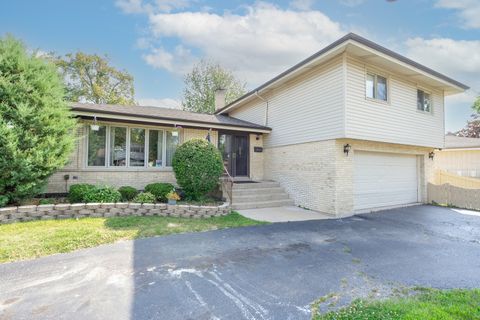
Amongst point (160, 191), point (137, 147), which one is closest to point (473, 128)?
point (160, 191)

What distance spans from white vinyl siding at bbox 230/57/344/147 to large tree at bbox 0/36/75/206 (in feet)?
25.5

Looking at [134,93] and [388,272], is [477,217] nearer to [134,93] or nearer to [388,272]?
[388,272]

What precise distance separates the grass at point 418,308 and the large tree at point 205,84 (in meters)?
23.2

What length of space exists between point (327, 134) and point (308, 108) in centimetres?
147

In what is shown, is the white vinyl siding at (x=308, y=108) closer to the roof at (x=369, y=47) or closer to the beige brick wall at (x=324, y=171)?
the beige brick wall at (x=324, y=171)

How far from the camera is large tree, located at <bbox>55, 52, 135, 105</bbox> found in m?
22.5

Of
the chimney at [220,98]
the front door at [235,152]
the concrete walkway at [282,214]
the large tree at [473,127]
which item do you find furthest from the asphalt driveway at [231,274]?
the large tree at [473,127]

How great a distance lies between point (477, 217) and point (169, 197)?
10311 mm

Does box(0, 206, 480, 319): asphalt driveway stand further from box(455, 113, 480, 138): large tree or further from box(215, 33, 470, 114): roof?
box(455, 113, 480, 138): large tree

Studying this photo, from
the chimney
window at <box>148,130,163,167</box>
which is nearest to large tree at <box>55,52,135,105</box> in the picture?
the chimney

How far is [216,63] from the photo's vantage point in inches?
981

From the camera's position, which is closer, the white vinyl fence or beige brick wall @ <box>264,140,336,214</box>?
beige brick wall @ <box>264,140,336,214</box>

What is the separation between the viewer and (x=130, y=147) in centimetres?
939

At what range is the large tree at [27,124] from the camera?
6.16 metres
